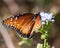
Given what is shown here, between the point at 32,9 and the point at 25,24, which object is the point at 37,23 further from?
the point at 32,9

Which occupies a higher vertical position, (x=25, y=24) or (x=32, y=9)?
(x=32, y=9)

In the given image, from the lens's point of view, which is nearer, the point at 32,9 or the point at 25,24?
the point at 25,24

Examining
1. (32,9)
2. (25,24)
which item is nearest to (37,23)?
(25,24)

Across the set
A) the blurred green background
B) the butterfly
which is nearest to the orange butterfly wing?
the butterfly

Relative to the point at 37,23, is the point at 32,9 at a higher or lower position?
higher

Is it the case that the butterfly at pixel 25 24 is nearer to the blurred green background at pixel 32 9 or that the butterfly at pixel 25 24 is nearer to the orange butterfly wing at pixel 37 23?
the orange butterfly wing at pixel 37 23

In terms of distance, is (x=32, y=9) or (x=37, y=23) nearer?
(x=37, y=23)

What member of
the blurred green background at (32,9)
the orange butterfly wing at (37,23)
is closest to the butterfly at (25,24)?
the orange butterfly wing at (37,23)

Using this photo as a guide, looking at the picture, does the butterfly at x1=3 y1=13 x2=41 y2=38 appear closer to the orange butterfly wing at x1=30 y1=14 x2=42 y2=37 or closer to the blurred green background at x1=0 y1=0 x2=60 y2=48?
the orange butterfly wing at x1=30 y1=14 x2=42 y2=37

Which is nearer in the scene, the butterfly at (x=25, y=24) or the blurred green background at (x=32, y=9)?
the butterfly at (x=25, y=24)
